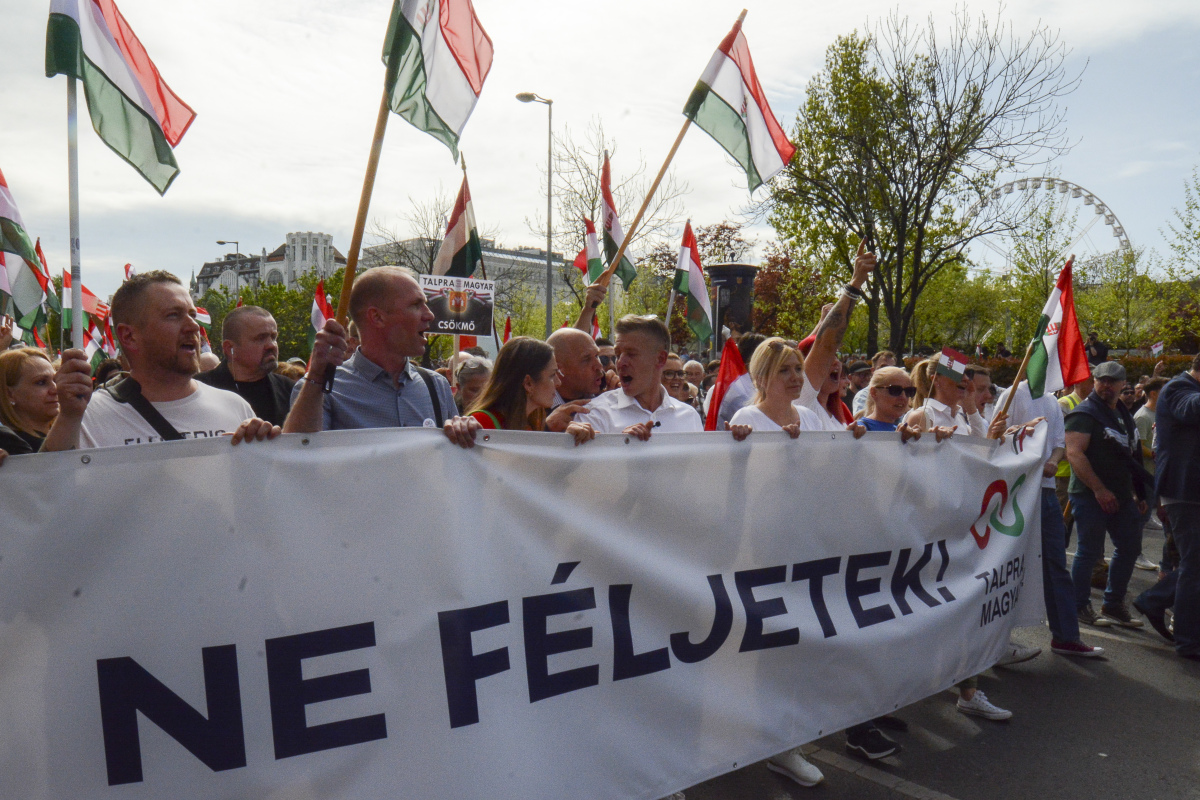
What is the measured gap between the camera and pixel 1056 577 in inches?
204

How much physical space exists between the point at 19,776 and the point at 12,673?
233mm

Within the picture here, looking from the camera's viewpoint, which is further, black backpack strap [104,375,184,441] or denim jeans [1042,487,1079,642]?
denim jeans [1042,487,1079,642]

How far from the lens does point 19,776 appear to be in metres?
1.96

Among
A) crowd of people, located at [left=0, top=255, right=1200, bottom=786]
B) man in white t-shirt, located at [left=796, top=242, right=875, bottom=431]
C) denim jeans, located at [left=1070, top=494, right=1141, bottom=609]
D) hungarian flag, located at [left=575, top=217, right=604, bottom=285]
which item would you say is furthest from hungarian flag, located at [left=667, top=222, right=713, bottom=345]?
denim jeans, located at [left=1070, top=494, right=1141, bottom=609]

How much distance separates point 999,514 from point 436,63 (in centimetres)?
351

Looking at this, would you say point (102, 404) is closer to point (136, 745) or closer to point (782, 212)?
point (136, 745)

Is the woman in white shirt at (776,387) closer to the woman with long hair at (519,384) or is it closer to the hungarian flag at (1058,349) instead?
the woman with long hair at (519,384)

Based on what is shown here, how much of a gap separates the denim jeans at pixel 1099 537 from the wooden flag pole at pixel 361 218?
5385 mm

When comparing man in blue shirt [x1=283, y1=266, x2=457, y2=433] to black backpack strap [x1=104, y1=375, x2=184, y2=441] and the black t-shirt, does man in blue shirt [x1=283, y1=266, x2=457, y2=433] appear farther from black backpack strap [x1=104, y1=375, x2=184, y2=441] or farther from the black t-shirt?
the black t-shirt

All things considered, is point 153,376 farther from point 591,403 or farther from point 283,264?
point 283,264

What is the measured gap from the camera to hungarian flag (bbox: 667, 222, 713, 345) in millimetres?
7996

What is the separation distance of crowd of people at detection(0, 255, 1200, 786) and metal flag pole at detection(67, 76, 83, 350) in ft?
0.71

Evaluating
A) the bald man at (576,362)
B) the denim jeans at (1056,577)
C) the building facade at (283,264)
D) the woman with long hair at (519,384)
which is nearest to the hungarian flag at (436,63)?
the woman with long hair at (519,384)

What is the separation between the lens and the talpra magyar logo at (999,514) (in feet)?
14.1
